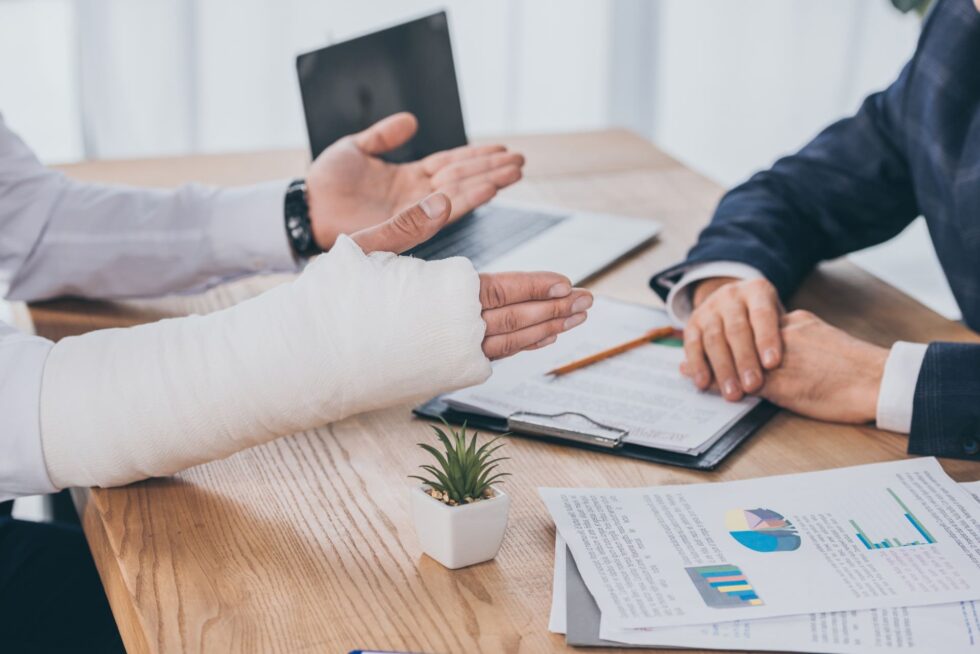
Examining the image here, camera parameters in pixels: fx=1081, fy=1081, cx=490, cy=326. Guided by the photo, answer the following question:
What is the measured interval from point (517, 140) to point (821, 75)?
6.14 ft

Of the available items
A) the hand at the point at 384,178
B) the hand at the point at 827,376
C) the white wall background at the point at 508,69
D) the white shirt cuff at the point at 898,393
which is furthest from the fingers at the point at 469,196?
the white wall background at the point at 508,69

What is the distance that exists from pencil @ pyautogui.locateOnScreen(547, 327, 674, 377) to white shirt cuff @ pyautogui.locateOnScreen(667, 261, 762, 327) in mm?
45

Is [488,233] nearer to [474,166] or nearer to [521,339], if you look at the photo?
[474,166]

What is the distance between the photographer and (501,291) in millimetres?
797

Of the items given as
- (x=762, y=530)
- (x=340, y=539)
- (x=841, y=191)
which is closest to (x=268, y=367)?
(x=340, y=539)

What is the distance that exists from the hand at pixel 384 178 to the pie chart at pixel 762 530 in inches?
21.0

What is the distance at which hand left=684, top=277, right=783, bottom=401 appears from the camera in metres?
0.99

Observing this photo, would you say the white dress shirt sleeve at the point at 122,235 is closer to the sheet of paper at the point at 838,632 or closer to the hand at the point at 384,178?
the hand at the point at 384,178

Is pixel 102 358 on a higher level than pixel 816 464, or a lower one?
higher

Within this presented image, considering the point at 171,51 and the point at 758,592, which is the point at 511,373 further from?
the point at 171,51

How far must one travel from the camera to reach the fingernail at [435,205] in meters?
0.82

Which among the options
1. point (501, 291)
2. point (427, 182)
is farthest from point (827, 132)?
point (501, 291)

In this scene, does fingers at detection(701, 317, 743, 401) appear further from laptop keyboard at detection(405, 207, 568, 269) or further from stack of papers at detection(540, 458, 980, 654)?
laptop keyboard at detection(405, 207, 568, 269)

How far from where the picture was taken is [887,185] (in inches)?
52.6
